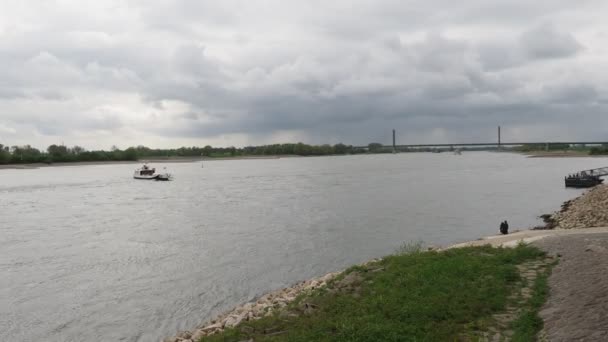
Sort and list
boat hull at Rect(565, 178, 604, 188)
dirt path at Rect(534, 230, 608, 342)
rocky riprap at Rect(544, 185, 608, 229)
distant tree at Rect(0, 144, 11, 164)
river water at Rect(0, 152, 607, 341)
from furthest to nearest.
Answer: distant tree at Rect(0, 144, 11, 164)
boat hull at Rect(565, 178, 604, 188)
rocky riprap at Rect(544, 185, 608, 229)
river water at Rect(0, 152, 607, 341)
dirt path at Rect(534, 230, 608, 342)

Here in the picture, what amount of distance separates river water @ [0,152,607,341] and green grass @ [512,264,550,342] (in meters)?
10.2

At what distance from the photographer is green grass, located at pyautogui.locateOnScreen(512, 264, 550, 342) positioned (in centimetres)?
779

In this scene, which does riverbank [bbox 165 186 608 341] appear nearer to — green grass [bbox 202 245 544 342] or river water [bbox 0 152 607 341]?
green grass [bbox 202 245 544 342]

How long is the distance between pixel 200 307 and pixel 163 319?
1456 mm

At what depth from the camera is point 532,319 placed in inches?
330

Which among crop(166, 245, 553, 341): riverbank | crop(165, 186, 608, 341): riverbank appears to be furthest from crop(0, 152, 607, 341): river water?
crop(166, 245, 553, 341): riverbank

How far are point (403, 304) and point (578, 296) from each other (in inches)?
129

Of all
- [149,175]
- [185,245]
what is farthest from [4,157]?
[185,245]

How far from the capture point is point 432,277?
11.2m

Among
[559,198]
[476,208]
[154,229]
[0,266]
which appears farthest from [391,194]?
[0,266]

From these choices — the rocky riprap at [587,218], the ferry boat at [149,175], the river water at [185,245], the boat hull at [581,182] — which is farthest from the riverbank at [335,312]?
the ferry boat at [149,175]

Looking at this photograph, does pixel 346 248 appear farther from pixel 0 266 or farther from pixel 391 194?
pixel 391 194

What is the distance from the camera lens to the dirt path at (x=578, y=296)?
7.52 meters

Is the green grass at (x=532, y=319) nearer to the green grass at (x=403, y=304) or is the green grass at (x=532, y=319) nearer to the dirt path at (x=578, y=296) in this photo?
the dirt path at (x=578, y=296)
